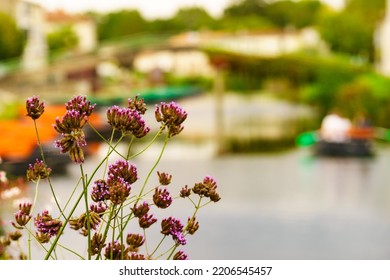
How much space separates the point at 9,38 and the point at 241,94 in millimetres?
912

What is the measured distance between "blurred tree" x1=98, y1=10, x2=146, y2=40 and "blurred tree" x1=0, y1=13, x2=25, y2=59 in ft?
0.95

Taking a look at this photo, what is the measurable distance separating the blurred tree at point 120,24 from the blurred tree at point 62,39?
104 mm

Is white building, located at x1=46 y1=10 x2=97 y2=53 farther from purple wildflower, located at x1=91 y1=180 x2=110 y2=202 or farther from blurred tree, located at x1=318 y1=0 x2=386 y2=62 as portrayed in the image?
purple wildflower, located at x1=91 y1=180 x2=110 y2=202

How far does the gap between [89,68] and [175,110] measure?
77.2 inches

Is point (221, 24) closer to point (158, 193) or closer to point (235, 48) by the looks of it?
point (235, 48)

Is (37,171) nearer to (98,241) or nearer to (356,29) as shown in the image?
(98,241)

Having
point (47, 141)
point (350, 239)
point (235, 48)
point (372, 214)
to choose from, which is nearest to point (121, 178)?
point (47, 141)

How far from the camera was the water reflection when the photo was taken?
3102mm

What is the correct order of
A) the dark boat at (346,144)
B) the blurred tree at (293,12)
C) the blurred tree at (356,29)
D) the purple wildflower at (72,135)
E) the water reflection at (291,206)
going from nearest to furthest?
the purple wildflower at (72,135) → the blurred tree at (293,12) → the blurred tree at (356,29) → the water reflection at (291,206) → the dark boat at (346,144)

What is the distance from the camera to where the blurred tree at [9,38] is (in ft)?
8.68

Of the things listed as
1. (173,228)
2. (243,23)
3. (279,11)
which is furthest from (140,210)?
(279,11)

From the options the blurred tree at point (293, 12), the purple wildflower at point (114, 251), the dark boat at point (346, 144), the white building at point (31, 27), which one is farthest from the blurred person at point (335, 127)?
the purple wildflower at point (114, 251)

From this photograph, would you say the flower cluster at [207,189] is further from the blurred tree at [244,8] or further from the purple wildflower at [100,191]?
the blurred tree at [244,8]

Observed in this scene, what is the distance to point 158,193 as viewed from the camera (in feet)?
3.41
